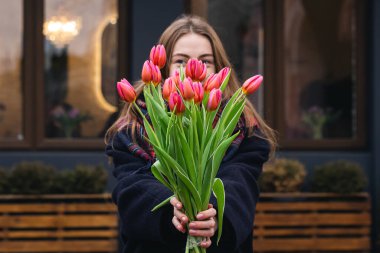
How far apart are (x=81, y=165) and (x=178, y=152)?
4.92m

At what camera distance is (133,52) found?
7.27 m

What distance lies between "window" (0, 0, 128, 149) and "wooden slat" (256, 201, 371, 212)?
1.58 meters

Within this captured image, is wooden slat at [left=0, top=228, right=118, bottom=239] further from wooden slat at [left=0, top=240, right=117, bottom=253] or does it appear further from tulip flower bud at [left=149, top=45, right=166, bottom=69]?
tulip flower bud at [left=149, top=45, right=166, bottom=69]

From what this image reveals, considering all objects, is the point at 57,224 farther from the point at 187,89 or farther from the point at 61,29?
the point at 187,89

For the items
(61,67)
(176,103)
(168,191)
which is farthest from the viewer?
(61,67)

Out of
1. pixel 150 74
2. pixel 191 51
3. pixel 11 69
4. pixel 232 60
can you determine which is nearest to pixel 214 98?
pixel 150 74

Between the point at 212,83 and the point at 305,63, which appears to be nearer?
the point at 212,83

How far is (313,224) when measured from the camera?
687 cm

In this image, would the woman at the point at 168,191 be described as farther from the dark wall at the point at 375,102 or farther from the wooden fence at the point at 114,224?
the dark wall at the point at 375,102

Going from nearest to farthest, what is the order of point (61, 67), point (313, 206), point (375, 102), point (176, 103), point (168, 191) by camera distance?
point (176, 103) → point (168, 191) → point (313, 206) → point (375, 102) → point (61, 67)

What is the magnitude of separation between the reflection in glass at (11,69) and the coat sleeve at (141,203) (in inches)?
208

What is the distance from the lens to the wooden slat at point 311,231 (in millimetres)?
6832

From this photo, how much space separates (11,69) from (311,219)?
9.25 feet

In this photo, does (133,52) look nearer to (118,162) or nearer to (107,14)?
(107,14)
